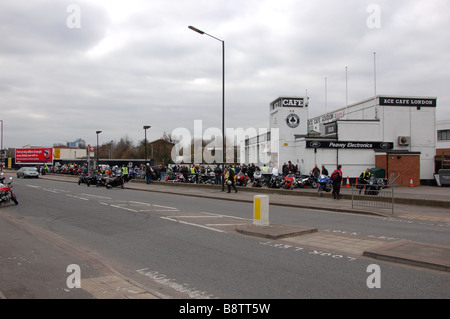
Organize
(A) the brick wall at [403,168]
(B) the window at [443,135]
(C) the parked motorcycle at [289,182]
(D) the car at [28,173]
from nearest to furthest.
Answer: (C) the parked motorcycle at [289,182] → (A) the brick wall at [403,168] → (D) the car at [28,173] → (B) the window at [443,135]

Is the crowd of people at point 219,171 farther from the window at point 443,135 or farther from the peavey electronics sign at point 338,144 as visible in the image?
the window at point 443,135

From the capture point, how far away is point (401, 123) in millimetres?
34031

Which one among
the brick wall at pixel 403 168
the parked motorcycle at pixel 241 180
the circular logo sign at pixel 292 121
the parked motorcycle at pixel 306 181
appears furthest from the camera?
the circular logo sign at pixel 292 121

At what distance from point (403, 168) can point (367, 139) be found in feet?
16.8

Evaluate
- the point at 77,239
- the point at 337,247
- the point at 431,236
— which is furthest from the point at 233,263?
the point at 431,236

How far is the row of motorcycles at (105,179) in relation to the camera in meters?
27.9

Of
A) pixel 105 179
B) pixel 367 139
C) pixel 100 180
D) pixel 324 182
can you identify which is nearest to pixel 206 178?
pixel 105 179

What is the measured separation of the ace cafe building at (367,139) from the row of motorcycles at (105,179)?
46.2 ft

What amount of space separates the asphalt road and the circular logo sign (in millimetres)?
22921

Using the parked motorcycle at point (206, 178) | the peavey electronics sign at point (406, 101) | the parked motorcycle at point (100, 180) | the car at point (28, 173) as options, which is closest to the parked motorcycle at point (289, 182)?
the parked motorcycle at point (206, 178)

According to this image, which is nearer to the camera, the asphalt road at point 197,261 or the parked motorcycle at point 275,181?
the asphalt road at point 197,261

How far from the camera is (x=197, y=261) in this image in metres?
7.07

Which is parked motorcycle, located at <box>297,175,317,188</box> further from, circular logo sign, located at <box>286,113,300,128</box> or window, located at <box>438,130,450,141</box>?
window, located at <box>438,130,450,141</box>

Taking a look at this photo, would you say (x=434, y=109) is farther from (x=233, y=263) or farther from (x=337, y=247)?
(x=233, y=263)
